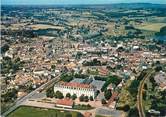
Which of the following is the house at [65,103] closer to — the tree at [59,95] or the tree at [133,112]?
the tree at [59,95]

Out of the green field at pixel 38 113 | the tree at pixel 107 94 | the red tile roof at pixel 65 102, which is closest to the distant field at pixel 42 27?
the tree at pixel 107 94

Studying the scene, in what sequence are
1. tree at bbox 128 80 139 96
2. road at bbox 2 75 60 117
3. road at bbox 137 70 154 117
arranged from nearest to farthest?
road at bbox 137 70 154 117, road at bbox 2 75 60 117, tree at bbox 128 80 139 96

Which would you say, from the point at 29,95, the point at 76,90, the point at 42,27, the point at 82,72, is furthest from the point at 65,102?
the point at 42,27

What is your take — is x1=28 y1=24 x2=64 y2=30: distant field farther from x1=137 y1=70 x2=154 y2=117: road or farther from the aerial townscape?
x1=137 y1=70 x2=154 y2=117: road

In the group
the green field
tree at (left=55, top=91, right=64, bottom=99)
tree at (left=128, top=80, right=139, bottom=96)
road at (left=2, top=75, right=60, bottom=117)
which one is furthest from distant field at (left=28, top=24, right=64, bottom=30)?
the green field

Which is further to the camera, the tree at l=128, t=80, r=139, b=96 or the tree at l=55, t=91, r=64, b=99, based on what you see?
the tree at l=128, t=80, r=139, b=96

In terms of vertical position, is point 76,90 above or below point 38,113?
above

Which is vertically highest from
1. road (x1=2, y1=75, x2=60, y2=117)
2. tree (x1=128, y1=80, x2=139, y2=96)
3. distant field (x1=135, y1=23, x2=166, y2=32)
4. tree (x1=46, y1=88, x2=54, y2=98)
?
tree (x1=128, y1=80, x2=139, y2=96)

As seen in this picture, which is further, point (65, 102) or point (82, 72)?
point (82, 72)

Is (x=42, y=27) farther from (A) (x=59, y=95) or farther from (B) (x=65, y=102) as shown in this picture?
(B) (x=65, y=102)
